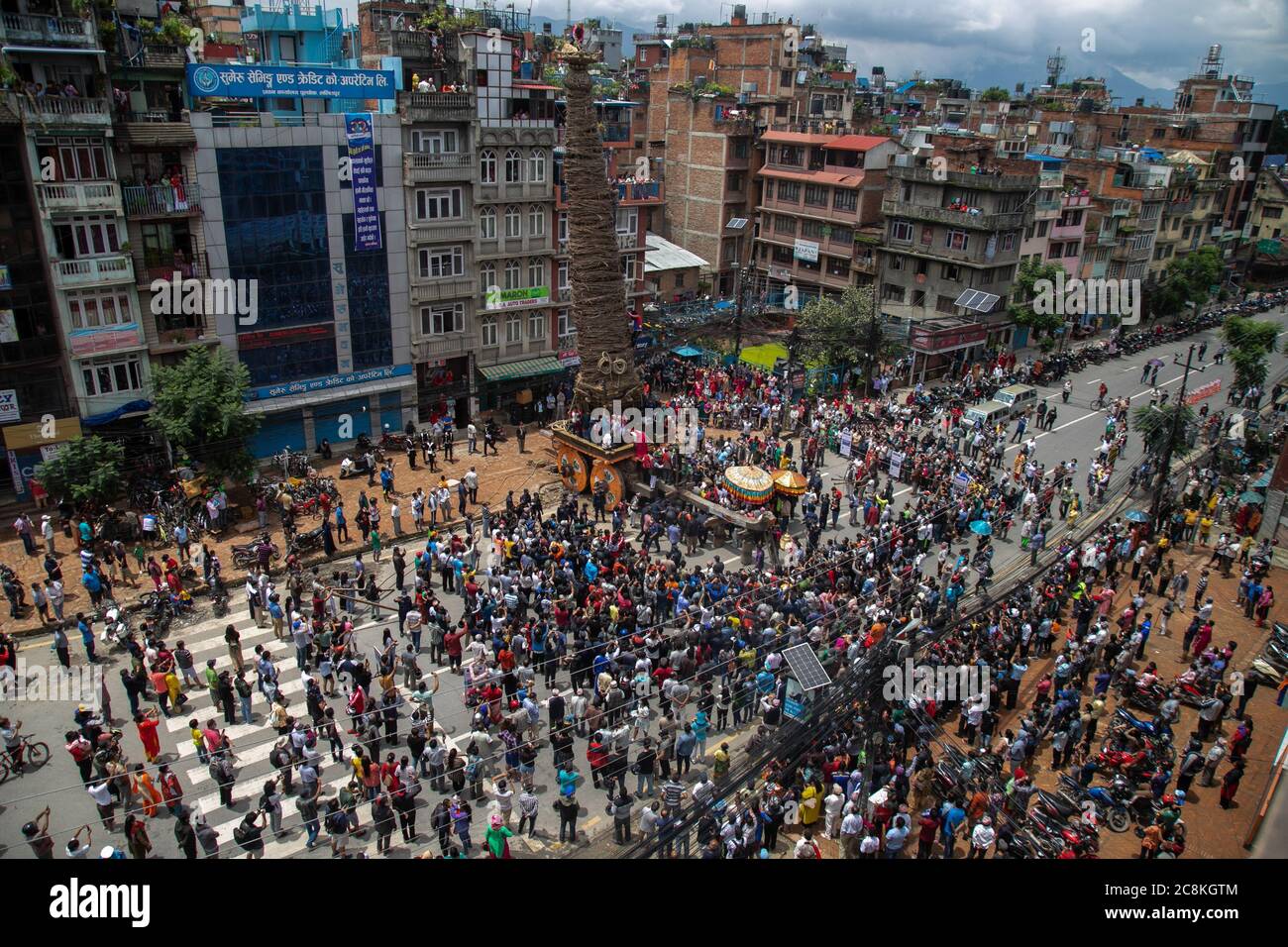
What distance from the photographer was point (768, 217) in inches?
2424

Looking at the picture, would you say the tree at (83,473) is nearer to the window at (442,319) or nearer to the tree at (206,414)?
the tree at (206,414)

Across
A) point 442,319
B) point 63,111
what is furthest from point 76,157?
point 442,319

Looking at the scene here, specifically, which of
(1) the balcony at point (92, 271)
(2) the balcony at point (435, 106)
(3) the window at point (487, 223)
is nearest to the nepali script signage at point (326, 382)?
(1) the balcony at point (92, 271)

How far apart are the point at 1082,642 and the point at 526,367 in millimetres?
26853

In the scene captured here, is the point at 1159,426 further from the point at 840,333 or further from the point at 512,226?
the point at 512,226

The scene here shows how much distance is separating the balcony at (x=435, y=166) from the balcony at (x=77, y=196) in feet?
35.5

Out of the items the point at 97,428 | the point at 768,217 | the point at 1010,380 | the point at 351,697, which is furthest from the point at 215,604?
the point at 768,217

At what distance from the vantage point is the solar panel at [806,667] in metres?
17.3

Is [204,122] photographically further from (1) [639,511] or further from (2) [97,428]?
(1) [639,511]

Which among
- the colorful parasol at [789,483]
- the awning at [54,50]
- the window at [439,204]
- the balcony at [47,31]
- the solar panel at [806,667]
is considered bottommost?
the colorful parasol at [789,483]

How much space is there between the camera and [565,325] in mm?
43344

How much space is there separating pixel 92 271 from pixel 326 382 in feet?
29.7

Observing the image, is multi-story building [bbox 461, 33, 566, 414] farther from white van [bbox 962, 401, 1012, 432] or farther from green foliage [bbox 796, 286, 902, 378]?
white van [bbox 962, 401, 1012, 432]

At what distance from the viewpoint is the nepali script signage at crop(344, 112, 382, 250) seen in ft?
111
